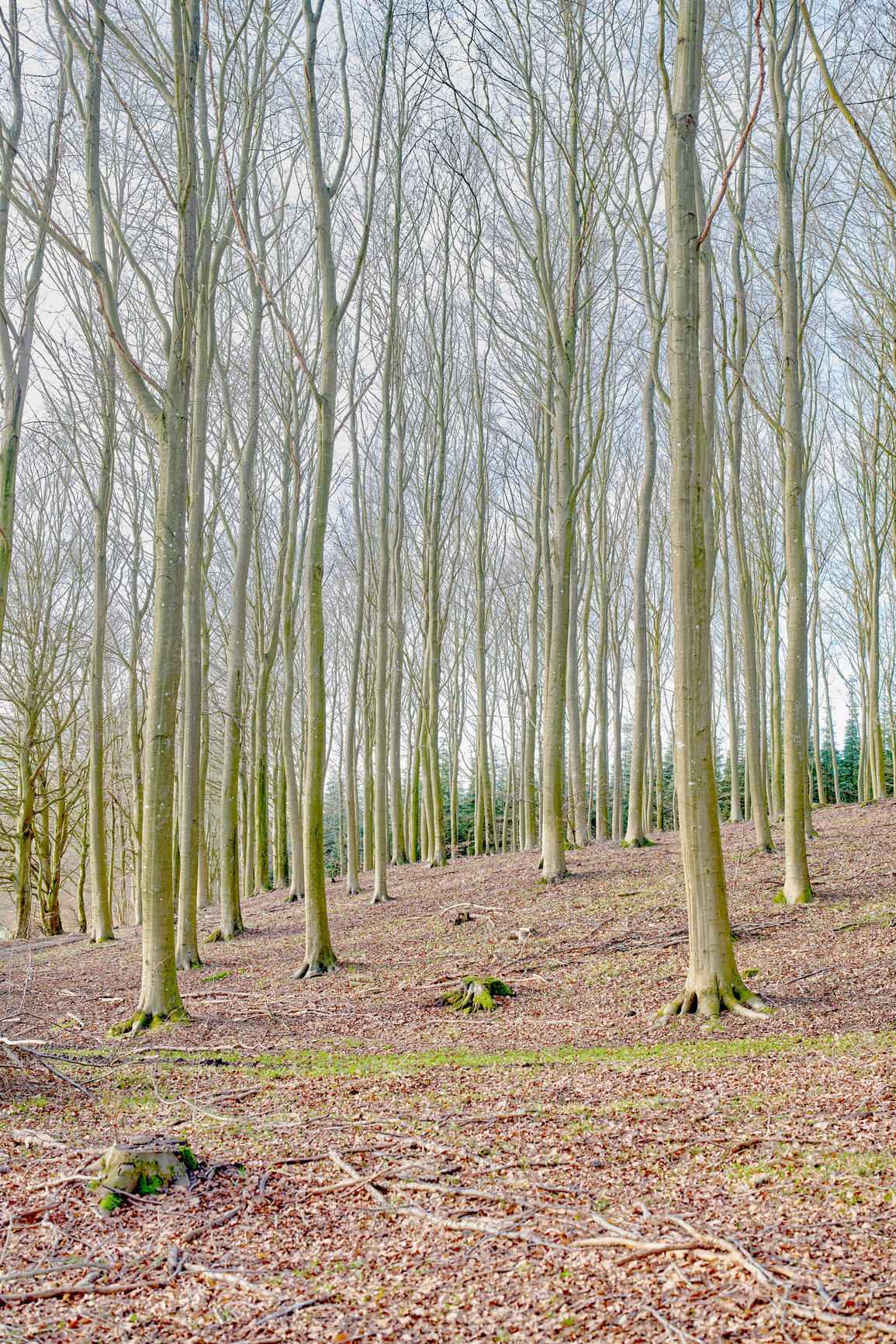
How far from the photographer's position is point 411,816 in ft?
59.2

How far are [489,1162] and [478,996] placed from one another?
342cm

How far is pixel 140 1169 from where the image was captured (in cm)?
292

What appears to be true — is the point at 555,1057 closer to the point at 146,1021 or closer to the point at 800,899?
the point at 146,1021

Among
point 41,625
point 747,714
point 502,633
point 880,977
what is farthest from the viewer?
point 502,633

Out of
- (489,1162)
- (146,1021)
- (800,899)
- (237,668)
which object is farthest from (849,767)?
(489,1162)

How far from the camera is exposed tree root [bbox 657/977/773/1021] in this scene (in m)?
4.96

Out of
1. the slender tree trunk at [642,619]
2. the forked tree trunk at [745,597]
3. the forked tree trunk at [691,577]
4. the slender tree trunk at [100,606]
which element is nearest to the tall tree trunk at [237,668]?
the slender tree trunk at [100,606]

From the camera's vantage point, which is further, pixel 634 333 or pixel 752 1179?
pixel 634 333

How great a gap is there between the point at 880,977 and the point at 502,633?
19.6 meters

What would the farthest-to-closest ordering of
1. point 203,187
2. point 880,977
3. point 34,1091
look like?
point 203,187
point 880,977
point 34,1091

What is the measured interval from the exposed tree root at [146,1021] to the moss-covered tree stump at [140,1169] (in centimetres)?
293

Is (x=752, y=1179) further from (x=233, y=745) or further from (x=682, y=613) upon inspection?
(x=233, y=745)

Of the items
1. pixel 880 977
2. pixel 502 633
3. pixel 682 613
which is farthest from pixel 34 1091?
pixel 502 633

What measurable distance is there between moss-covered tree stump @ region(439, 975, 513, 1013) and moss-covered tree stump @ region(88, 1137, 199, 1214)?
11.3ft
